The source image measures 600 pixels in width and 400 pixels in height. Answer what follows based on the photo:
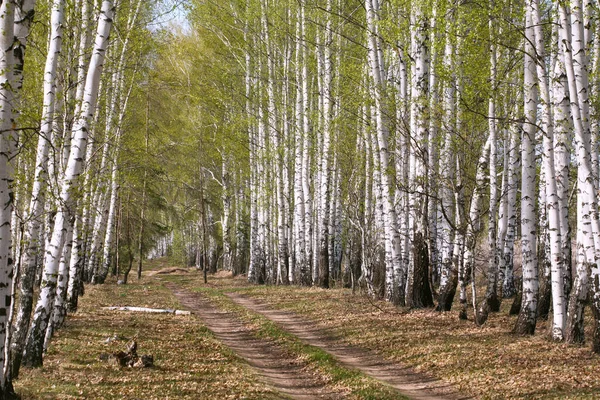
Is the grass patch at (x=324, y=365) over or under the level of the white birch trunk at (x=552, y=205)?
under

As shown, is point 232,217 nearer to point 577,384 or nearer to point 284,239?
point 284,239

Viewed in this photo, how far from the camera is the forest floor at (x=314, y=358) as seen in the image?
856 cm

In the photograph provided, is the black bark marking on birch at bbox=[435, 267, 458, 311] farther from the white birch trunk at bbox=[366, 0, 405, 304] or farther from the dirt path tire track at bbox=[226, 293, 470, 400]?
the dirt path tire track at bbox=[226, 293, 470, 400]

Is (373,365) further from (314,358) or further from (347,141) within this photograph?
(347,141)

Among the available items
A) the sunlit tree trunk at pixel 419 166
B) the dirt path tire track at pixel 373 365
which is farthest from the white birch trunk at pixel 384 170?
the dirt path tire track at pixel 373 365

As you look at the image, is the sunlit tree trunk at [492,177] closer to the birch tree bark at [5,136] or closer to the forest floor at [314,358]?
the forest floor at [314,358]

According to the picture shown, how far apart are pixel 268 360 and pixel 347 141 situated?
12183 millimetres

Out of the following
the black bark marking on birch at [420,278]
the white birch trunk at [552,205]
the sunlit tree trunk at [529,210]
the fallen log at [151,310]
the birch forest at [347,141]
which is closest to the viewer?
the birch forest at [347,141]

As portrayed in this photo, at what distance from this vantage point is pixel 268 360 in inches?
456

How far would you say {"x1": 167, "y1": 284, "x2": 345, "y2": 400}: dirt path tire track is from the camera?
9.23 metres

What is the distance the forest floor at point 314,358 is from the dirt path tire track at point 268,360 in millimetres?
31

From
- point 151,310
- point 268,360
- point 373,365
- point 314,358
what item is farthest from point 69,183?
point 151,310

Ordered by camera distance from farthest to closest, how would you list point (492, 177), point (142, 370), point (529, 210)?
point (492, 177) → point (529, 210) → point (142, 370)

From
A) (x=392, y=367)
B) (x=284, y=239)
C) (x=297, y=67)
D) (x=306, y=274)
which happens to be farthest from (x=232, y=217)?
(x=392, y=367)
